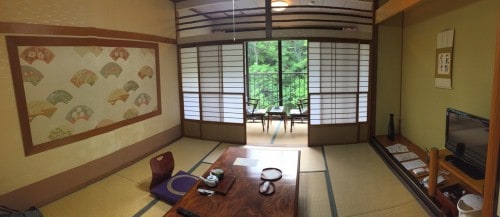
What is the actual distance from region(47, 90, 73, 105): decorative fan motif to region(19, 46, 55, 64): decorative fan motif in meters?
0.36

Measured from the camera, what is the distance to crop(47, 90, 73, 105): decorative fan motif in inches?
115

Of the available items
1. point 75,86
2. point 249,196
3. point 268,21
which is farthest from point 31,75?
point 268,21

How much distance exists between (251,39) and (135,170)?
111 inches

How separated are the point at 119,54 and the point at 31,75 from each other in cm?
118

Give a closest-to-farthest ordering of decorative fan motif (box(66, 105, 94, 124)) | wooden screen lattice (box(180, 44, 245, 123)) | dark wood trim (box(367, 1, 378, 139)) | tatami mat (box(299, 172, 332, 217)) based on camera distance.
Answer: tatami mat (box(299, 172, 332, 217)) < decorative fan motif (box(66, 105, 94, 124)) < dark wood trim (box(367, 1, 378, 139)) < wooden screen lattice (box(180, 44, 245, 123))

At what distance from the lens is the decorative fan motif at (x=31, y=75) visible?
2.68m

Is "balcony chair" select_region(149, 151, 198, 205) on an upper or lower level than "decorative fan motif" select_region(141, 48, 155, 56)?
lower

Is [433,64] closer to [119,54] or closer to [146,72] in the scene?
[146,72]

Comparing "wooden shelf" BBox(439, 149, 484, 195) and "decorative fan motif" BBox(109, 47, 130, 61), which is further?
"decorative fan motif" BBox(109, 47, 130, 61)

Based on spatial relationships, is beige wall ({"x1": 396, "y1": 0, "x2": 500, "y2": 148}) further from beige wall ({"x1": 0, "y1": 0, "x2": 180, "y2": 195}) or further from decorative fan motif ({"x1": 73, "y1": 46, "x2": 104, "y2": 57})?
decorative fan motif ({"x1": 73, "y1": 46, "x2": 104, "y2": 57})

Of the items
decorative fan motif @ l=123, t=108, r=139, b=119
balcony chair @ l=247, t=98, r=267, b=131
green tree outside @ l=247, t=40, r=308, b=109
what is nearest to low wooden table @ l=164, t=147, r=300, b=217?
decorative fan motif @ l=123, t=108, r=139, b=119

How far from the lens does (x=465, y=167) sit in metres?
2.40

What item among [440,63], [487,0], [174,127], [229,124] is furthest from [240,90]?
[487,0]

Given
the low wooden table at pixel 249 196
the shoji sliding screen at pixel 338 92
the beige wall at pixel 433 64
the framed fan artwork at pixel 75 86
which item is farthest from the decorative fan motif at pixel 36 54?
the beige wall at pixel 433 64
